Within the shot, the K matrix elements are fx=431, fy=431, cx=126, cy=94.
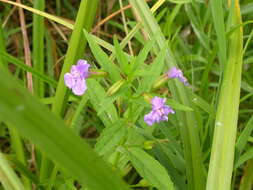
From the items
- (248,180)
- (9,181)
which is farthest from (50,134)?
(248,180)

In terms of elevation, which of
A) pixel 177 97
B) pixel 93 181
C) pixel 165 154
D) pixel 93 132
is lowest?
pixel 93 181

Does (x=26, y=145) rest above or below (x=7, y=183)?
above

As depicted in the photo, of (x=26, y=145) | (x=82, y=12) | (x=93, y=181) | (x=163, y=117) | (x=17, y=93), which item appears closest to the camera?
(x=17, y=93)

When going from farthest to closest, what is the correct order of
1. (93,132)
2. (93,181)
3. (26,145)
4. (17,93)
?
(93,132), (26,145), (93,181), (17,93)

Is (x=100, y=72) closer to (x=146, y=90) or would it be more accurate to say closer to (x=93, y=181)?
(x=146, y=90)

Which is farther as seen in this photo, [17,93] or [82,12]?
[82,12]

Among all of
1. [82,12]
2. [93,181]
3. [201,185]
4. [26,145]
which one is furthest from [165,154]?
[26,145]

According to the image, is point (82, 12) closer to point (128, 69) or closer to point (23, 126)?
point (128, 69)
